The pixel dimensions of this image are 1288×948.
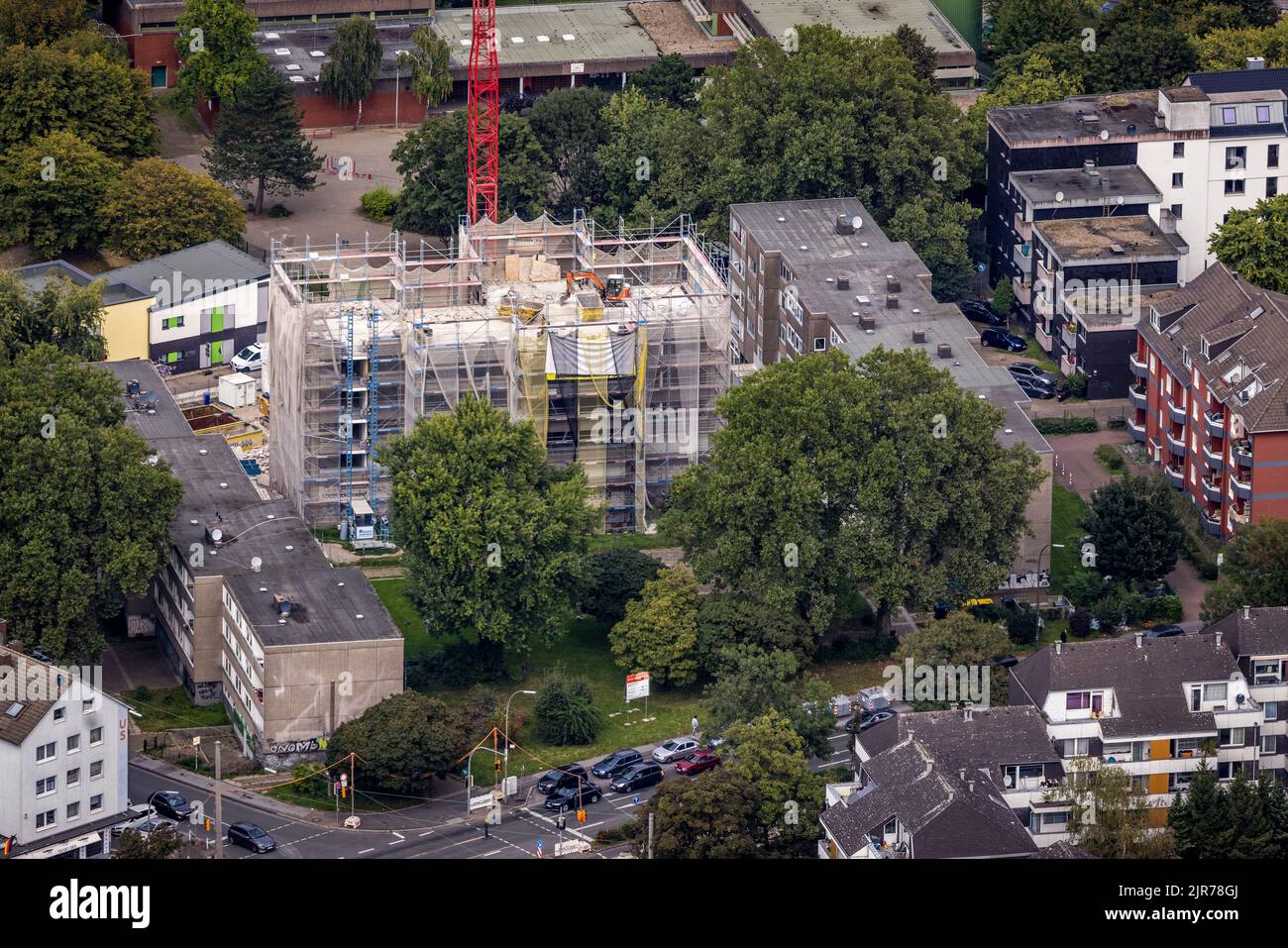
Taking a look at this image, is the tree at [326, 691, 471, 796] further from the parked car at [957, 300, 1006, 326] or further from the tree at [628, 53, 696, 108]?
the tree at [628, 53, 696, 108]

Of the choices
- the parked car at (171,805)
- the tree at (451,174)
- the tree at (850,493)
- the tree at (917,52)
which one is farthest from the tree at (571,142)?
the parked car at (171,805)

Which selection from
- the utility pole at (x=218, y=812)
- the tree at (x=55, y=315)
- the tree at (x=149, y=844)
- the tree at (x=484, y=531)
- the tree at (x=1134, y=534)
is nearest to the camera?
the utility pole at (x=218, y=812)

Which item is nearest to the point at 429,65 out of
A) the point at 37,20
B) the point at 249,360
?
the point at 37,20

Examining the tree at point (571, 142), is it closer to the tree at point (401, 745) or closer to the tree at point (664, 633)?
the tree at point (664, 633)

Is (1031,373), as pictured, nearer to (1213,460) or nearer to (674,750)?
(1213,460)

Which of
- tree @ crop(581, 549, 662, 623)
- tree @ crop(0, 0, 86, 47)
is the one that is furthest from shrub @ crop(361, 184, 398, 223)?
tree @ crop(581, 549, 662, 623)
